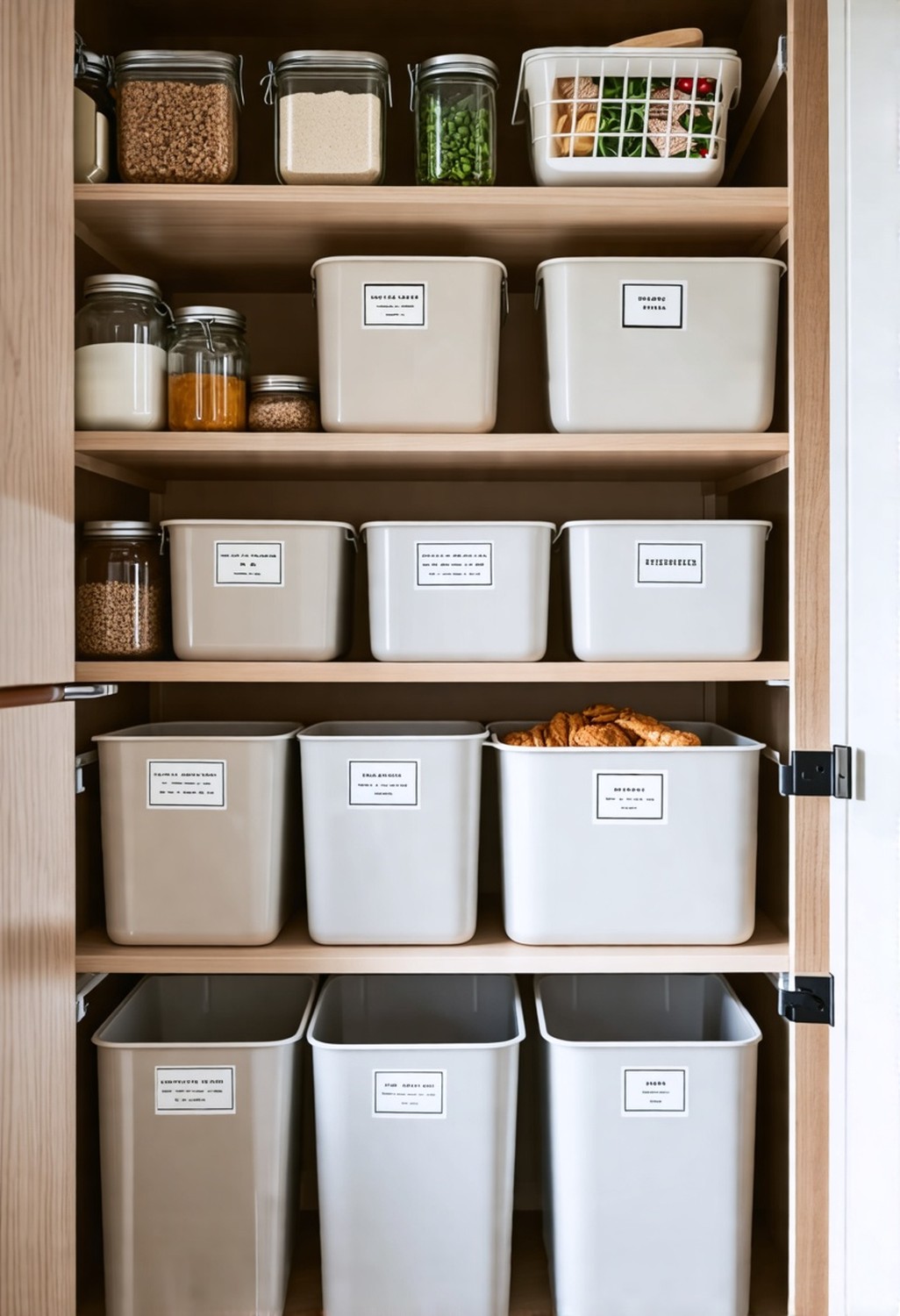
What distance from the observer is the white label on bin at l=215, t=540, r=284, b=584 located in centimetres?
151

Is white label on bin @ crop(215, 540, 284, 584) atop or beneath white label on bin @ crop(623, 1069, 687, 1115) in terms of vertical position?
atop

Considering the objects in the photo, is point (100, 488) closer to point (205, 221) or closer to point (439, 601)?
point (205, 221)

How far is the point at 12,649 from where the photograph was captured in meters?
1.23

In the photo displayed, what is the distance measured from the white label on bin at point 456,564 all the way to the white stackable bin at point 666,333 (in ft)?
0.82

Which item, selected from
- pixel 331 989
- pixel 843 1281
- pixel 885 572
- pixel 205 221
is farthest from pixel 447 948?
pixel 205 221

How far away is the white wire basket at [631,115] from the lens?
1451 mm

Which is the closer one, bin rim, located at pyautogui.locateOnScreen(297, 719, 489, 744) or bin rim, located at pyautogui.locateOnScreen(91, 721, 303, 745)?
bin rim, located at pyautogui.locateOnScreen(91, 721, 303, 745)

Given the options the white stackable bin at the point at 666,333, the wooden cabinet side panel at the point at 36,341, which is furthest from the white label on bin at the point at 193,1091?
the white stackable bin at the point at 666,333

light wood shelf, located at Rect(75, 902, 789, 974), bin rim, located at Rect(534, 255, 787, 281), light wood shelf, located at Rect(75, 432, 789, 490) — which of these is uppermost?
bin rim, located at Rect(534, 255, 787, 281)

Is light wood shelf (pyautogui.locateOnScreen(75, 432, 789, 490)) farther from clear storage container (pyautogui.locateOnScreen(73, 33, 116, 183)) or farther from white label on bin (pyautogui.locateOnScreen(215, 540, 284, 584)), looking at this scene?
clear storage container (pyautogui.locateOnScreen(73, 33, 116, 183))

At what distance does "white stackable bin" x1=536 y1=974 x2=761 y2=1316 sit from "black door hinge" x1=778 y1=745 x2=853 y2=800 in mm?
380

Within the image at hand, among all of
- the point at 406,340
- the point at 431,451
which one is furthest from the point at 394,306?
the point at 431,451

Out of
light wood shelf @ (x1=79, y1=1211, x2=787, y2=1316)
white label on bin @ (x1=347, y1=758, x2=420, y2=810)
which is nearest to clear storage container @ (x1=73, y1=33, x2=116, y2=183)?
white label on bin @ (x1=347, y1=758, x2=420, y2=810)

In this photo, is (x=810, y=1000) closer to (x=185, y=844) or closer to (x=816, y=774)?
(x=816, y=774)
